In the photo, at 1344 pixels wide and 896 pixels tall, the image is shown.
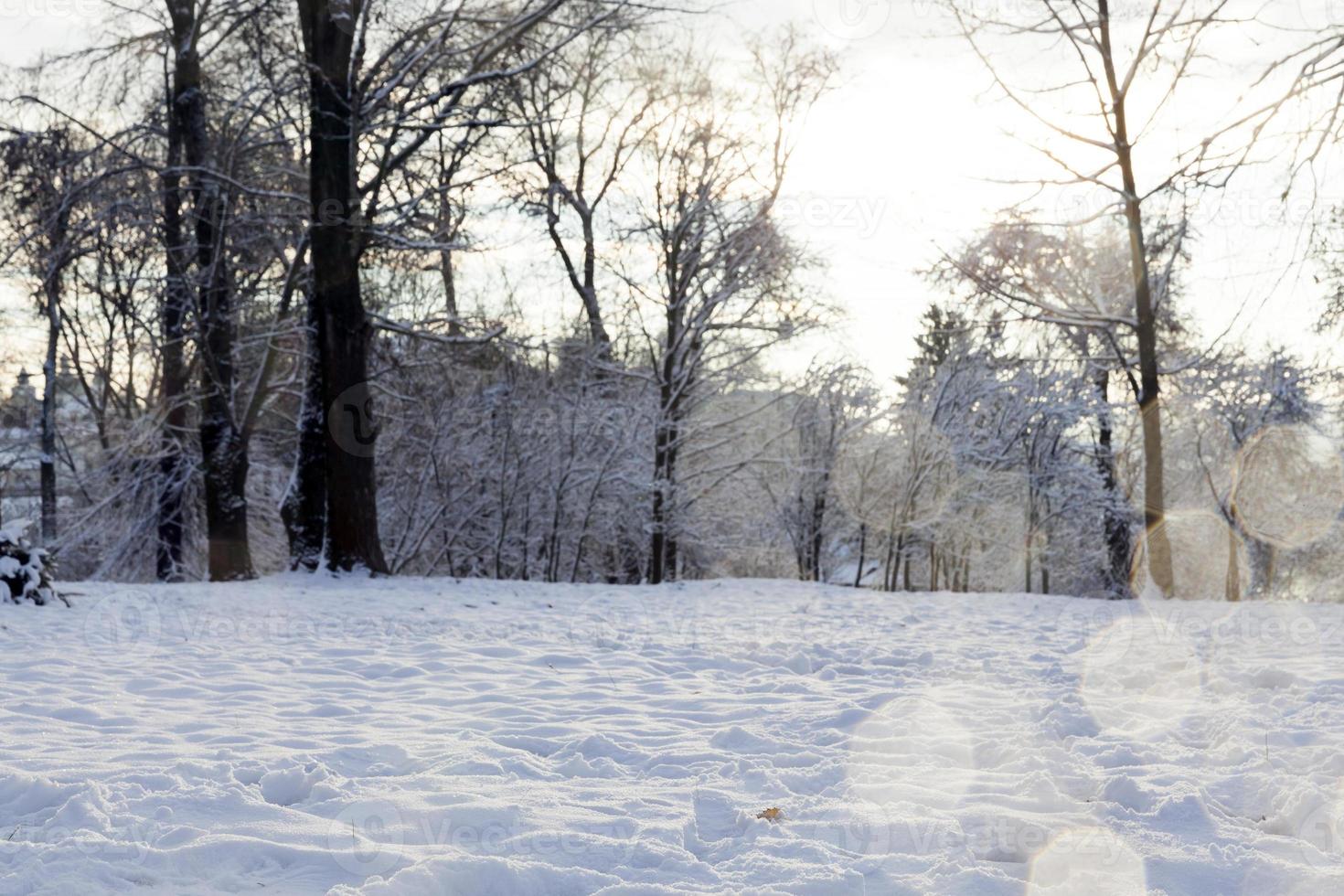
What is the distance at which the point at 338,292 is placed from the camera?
1072 centimetres

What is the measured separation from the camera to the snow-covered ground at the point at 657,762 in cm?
271

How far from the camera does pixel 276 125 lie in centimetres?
1266

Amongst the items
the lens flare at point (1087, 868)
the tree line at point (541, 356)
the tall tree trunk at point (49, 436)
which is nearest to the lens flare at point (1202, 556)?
the tree line at point (541, 356)

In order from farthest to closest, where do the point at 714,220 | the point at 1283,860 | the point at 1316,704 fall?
the point at 714,220 → the point at 1316,704 → the point at 1283,860

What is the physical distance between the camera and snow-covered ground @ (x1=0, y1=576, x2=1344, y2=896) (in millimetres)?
2707

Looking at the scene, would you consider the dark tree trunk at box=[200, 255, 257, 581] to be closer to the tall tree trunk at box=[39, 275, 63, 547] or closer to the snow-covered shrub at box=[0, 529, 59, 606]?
the snow-covered shrub at box=[0, 529, 59, 606]

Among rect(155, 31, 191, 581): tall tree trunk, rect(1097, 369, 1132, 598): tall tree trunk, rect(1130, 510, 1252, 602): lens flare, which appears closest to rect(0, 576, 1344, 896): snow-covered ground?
rect(155, 31, 191, 581): tall tree trunk

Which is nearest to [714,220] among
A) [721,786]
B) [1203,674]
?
[1203,674]

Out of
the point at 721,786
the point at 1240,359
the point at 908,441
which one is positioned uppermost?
the point at 1240,359

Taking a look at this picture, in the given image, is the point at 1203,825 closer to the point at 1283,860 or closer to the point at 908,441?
the point at 1283,860

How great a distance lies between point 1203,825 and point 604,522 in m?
16.0

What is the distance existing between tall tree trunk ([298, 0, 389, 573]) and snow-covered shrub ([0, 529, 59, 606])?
327 cm

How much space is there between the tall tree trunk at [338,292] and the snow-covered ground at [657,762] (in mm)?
3527

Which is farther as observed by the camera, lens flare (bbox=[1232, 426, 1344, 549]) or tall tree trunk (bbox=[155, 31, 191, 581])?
lens flare (bbox=[1232, 426, 1344, 549])
